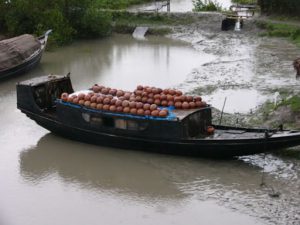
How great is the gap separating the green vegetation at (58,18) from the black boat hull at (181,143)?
14369 millimetres

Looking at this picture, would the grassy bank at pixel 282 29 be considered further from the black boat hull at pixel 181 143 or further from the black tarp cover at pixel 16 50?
the black boat hull at pixel 181 143

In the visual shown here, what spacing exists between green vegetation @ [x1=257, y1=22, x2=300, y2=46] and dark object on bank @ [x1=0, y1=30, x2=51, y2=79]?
37.0ft

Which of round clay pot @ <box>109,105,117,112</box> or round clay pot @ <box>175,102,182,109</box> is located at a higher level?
round clay pot @ <box>175,102,182,109</box>

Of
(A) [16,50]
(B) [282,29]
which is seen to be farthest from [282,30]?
(A) [16,50]

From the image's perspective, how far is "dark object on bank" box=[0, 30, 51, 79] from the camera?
896 inches

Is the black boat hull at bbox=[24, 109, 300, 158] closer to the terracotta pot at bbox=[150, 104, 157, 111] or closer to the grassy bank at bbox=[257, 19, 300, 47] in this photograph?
the terracotta pot at bbox=[150, 104, 157, 111]

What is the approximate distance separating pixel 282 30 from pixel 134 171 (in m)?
16.4

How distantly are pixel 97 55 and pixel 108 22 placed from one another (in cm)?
392

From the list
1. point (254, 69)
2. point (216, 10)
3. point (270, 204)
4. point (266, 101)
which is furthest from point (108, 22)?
point (270, 204)

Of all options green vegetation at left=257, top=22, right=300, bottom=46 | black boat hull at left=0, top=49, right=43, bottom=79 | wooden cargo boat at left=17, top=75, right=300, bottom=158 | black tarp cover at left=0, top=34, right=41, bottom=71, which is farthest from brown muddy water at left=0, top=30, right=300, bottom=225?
green vegetation at left=257, top=22, right=300, bottom=46

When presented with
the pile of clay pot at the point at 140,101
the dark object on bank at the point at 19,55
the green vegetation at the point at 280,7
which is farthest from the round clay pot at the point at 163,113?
the green vegetation at the point at 280,7

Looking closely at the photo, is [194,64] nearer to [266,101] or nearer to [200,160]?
[266,101]

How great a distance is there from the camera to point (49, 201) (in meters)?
12.7

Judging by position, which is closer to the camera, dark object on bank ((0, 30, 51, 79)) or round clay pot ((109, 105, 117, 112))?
round clay pot ((109, 105, 117, 112))
